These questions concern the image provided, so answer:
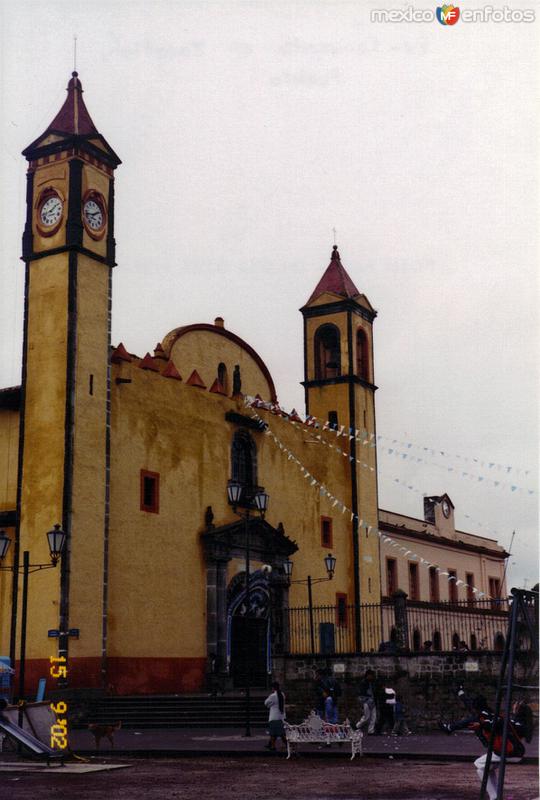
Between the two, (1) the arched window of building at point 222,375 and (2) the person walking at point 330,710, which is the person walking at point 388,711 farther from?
(1) the arched window of building at point 222,375

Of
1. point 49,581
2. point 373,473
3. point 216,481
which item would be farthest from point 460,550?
point 49,581

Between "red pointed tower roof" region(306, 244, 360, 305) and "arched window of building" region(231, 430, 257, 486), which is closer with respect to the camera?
"arched window of building" region(231, 430, 257, 486)

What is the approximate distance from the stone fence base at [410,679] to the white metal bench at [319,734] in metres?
4.76

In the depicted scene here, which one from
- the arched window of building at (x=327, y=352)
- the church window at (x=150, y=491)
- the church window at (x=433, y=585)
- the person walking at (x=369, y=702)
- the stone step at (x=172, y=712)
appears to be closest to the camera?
the person walking at (x=369, y=702)

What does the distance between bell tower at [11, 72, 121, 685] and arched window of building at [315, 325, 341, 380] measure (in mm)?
11904

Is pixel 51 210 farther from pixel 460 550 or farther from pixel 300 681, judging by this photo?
pixel 460 550

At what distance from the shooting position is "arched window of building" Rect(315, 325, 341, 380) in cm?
3647

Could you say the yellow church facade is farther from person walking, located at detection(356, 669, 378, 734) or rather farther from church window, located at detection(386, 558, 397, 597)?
church window, located at detection(386, 558, 397, 597)

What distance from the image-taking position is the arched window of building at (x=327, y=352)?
120ft

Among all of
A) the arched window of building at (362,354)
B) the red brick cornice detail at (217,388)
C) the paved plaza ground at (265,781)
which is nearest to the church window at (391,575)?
the arched window of building at (362,354)

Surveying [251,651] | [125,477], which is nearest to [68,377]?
[125,477]

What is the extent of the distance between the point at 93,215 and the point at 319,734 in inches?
557

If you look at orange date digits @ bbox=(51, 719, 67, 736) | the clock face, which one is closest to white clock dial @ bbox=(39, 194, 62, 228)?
the clock face

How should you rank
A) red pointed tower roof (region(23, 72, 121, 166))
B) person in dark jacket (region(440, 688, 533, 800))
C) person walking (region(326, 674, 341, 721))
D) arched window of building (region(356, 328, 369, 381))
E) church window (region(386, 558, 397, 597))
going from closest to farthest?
1. person in dark jacket (region(440, 688, 533, 800))
2. person walking (region(326, 674, 341, 721))
3. red pointed tower roof (region(23, 72, 121, 166))
4. arched window of building (region(356, 328, 369, 381))
5. church window (region(386, 558, 397, 597))
